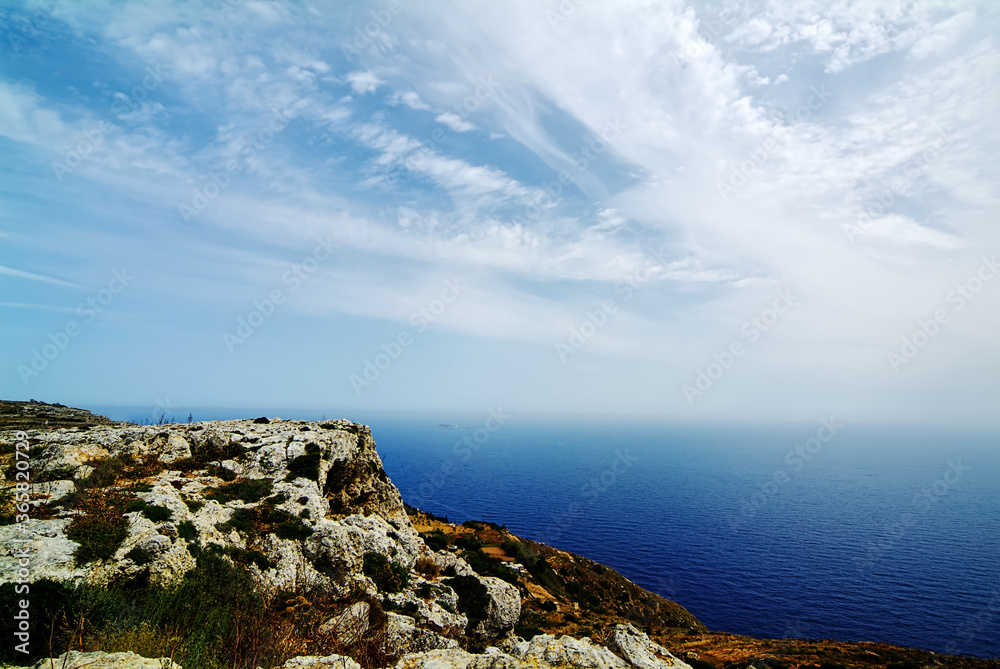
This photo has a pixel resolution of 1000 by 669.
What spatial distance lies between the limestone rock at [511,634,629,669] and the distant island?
0.30 feet

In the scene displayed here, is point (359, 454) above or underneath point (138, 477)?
above

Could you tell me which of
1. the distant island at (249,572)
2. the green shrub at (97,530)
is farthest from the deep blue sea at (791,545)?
the green shrub at (97,530)

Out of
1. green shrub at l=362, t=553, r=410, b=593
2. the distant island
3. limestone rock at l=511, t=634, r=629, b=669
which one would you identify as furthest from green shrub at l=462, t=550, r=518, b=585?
limestone rock at l=511, t=634, r=629, b=669

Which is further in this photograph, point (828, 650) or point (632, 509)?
point (632, 509)

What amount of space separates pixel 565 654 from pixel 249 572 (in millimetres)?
11941

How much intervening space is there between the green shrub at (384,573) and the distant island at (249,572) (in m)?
0.07

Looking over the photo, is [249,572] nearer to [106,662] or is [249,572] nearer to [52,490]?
[106,662]

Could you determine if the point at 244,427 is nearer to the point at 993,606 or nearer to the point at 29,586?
the point at 29,586

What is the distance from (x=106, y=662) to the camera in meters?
8.36

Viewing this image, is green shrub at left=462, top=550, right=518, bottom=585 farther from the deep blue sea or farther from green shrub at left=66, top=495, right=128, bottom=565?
the deep blue sea

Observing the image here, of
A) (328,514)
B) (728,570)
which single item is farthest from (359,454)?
(728,570)

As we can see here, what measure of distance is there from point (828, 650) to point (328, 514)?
46.3m

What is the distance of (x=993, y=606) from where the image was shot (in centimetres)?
7250

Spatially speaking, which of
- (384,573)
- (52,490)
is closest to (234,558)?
(384,573)
